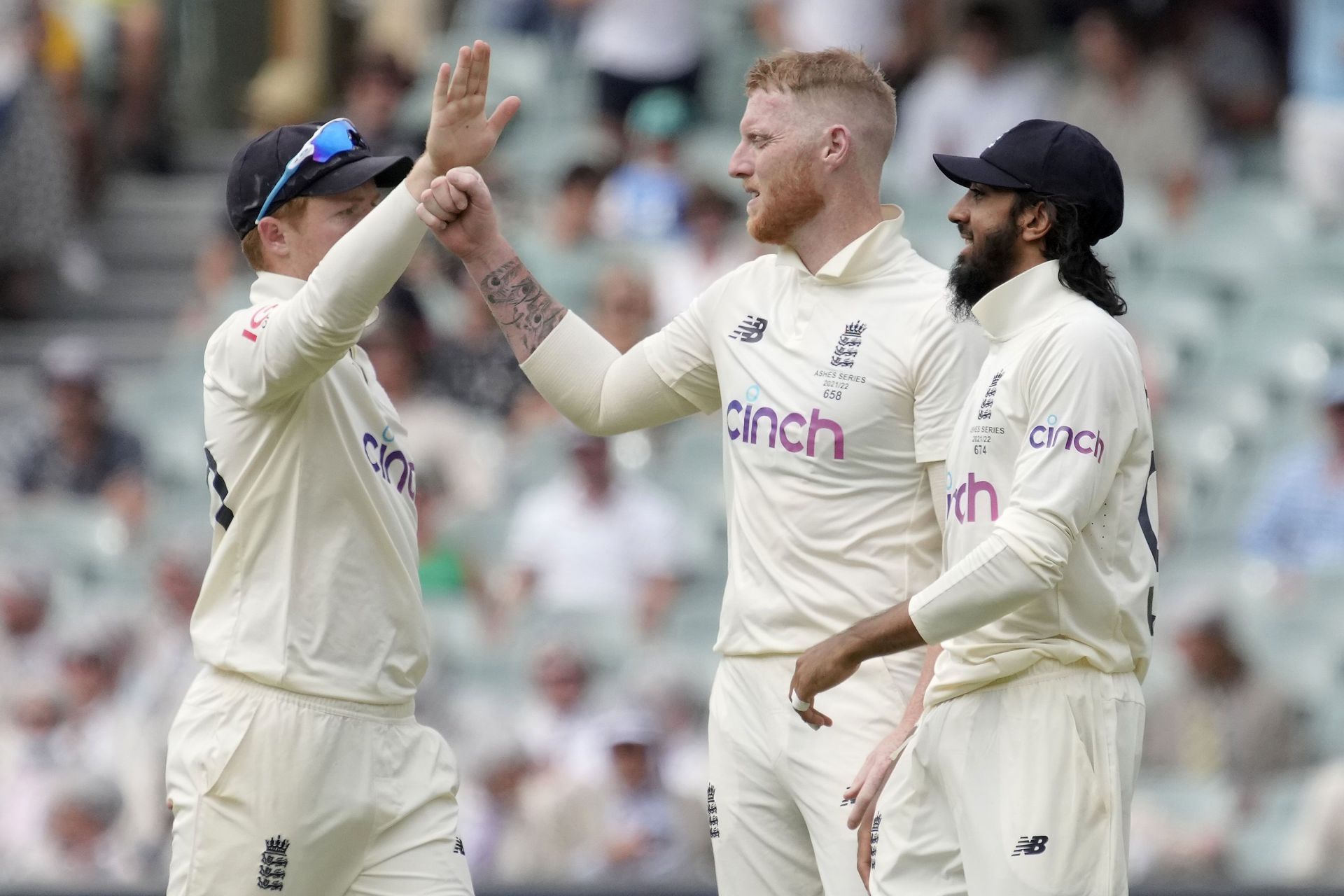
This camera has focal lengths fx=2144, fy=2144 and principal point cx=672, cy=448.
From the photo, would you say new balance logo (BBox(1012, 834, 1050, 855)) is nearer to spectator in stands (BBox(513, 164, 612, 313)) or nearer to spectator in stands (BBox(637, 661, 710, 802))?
spectator in stands (BBox(637, 661, 710, 802))

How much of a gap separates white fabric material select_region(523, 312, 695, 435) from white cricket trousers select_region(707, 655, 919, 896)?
2.21 ft

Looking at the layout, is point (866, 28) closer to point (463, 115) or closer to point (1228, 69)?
point (1228, 69)

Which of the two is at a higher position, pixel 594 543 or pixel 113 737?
pixel 594 543

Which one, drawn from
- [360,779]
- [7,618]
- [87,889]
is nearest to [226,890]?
[360,779]

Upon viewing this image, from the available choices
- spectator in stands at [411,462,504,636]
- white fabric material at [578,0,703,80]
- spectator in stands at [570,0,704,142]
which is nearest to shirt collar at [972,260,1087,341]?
spectator in stands at [411,462,504,636]

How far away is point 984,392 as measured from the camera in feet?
14.6

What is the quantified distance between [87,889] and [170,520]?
2.60 m

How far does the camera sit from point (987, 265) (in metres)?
4.50

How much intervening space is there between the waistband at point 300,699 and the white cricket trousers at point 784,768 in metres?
0.77

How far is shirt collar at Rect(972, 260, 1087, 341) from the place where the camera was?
4406 mm

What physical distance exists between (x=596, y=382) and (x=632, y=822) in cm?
346

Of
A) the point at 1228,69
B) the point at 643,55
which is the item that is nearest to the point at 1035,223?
the point at 643,55

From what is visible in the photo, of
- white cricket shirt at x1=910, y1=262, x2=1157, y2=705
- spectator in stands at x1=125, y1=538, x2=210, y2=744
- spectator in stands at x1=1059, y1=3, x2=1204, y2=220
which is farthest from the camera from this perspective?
spectator in stands at x1=1059, y1=3, x2=1204, y2=220

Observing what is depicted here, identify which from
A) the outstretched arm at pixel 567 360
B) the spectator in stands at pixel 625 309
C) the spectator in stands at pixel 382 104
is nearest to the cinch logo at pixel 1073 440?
the outstretched arm at pixel 567 360
